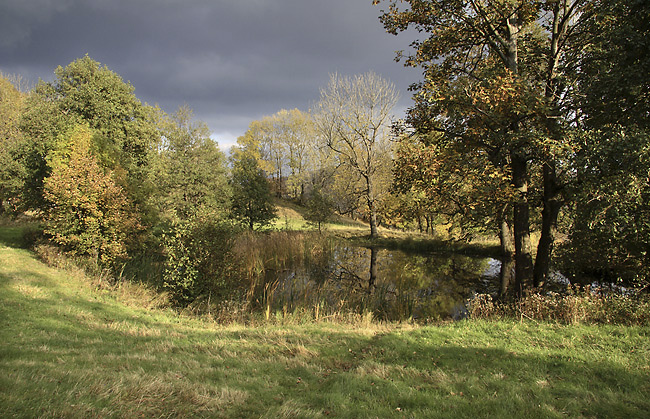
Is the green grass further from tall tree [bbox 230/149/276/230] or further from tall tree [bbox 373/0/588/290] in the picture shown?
tall tree [bbox 230/149/276/230]

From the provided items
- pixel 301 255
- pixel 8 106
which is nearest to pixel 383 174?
pixel 301 255

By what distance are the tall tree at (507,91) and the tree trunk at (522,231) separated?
0.09 feet

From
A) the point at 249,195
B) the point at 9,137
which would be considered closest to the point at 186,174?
the point at 249,195

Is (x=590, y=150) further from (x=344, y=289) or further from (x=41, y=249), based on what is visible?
(x=41, y=249)

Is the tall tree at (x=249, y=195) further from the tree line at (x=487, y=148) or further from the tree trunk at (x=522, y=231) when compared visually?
the tree trunk at (x=522, y=231)

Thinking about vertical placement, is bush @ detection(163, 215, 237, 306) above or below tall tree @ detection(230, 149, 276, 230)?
below

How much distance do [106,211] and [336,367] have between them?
12.8 metres

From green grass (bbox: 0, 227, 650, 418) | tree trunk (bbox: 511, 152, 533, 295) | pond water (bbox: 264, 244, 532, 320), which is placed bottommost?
pond water (bbox: 264, 244, 532, 320)

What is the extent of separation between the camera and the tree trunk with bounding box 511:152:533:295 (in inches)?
371

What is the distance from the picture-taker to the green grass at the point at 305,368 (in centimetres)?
360

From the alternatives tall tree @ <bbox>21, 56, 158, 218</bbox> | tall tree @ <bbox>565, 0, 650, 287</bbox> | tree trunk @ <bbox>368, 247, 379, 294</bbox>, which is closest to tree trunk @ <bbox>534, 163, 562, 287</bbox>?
tall tree @ <bbox>565, 0, 650, 287</bbox>

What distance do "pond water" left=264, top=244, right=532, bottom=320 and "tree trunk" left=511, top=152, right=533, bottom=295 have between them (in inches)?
71.8

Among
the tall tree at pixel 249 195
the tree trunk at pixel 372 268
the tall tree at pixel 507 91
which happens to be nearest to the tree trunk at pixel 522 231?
the tall tree at pixel 507 91

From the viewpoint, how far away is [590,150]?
21.2 feet
